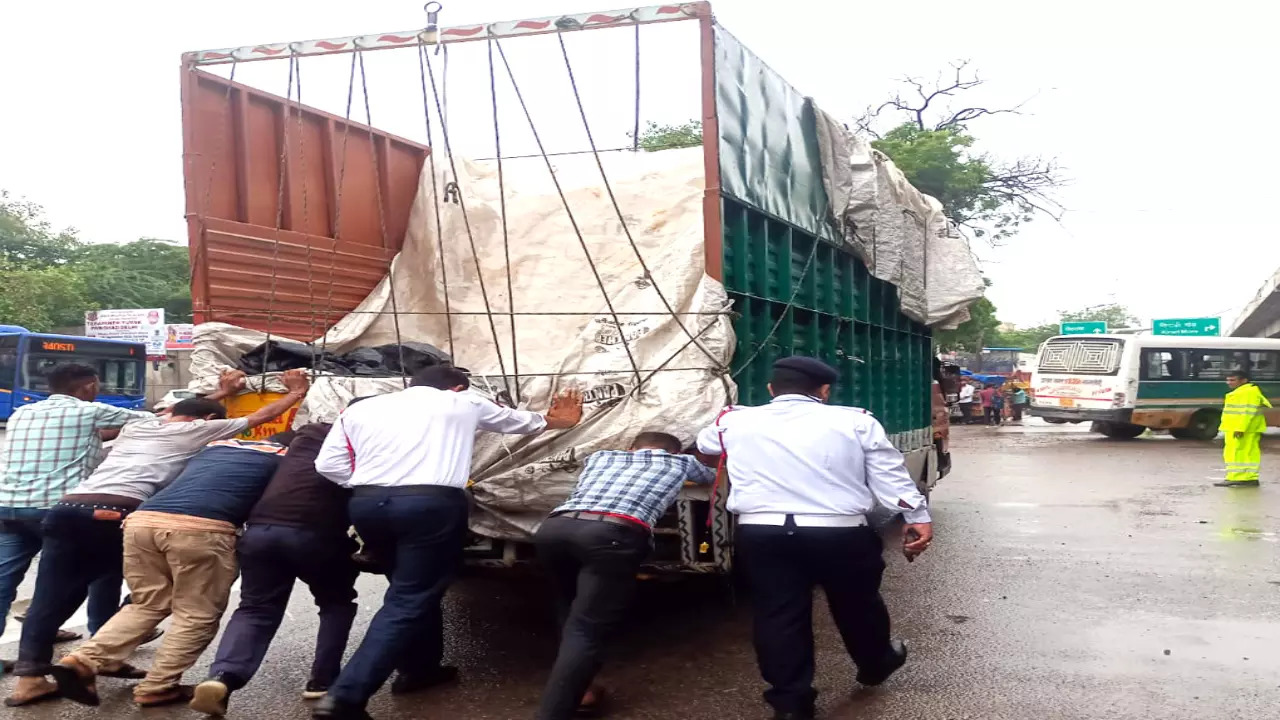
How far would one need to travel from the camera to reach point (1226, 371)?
20922mm

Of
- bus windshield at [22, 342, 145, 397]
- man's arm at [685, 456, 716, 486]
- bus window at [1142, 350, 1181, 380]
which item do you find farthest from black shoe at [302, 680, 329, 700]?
bus windshield at [22, 342, 145, 397]

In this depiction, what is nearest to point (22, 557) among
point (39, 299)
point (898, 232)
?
point (898, 232)

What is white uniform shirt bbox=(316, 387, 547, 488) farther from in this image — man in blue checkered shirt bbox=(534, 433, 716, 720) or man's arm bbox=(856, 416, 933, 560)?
man's arm bbox=(856, 416, 933, 560)

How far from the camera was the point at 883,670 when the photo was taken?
4.36m

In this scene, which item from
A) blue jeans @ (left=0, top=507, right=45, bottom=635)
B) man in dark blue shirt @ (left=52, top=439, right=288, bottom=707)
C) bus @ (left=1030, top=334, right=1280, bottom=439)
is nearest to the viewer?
man in dark blue shirt @ (left=52, top=439, right=288, bottom=707)

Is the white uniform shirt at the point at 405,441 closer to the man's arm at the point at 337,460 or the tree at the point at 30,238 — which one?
the man's arm at the point at 337,460

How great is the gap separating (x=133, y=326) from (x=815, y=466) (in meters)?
27.8

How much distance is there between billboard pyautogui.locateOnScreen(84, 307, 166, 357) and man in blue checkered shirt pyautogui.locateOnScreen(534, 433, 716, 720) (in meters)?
26.4

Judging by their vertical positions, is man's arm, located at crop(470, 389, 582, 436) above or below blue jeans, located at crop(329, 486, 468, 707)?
above

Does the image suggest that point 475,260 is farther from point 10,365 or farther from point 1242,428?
point 10,365

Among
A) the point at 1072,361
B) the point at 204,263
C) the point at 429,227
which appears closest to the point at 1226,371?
the point at 1072,361

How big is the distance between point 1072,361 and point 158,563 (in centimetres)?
1959

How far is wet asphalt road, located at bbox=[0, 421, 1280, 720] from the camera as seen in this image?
432 cm

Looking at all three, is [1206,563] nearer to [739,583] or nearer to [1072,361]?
[739,583]
